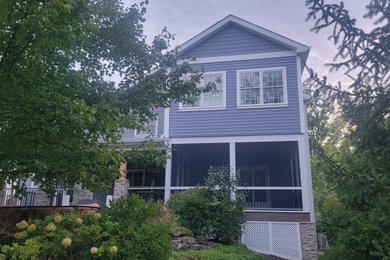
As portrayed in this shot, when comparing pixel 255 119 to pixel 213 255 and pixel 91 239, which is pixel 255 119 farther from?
pixel 91 239

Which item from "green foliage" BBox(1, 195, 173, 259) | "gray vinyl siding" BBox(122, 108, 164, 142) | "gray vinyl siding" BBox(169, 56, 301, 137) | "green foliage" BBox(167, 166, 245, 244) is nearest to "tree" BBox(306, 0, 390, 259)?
"green foliage" BBox(1, 195, 173, 259)

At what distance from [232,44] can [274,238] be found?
23.8 ft

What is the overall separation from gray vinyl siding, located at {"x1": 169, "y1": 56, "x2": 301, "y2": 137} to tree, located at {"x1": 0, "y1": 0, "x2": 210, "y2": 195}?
4.91m

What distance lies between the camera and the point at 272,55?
11.8m

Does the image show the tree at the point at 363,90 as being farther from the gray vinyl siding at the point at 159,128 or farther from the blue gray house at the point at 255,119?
the gray vinyl siding at the point at 159,128

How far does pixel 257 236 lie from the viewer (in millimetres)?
9969

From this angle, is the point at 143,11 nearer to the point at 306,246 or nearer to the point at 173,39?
the point at 173,39

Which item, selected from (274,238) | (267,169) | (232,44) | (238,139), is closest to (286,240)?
(274,238)

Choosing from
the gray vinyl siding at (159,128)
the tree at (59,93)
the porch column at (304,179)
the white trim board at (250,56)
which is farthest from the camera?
the gray vinyl siding at (159,128)

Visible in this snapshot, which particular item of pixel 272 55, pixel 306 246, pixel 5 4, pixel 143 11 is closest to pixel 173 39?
pixel 143 11

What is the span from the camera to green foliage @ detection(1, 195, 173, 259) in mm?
3955

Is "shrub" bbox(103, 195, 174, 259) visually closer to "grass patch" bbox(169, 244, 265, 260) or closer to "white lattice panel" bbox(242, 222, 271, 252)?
"grass patch" bbox(169, 244, 265, 260)

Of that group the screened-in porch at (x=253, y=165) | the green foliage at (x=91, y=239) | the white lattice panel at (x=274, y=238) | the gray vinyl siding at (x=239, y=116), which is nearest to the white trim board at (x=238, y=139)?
the gray vinyl siding at (x=239, y=116)

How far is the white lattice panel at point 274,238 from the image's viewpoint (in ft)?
31.4
